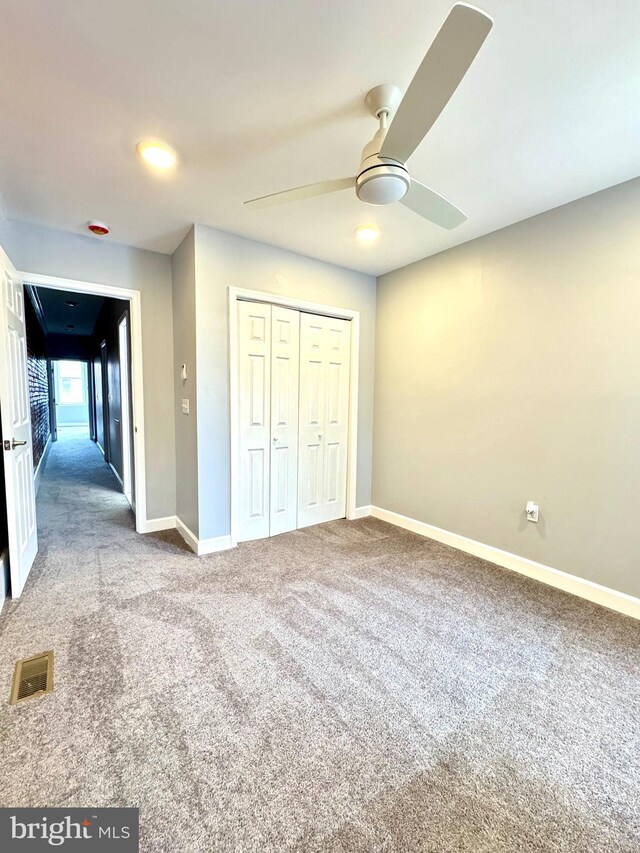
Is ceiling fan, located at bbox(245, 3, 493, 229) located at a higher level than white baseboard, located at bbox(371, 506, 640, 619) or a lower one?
higher

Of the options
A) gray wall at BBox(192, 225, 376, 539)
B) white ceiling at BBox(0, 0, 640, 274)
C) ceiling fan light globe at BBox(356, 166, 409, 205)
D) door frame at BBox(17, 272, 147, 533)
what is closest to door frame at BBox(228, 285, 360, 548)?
gray wall at BBox(192, 225, 376, 539)

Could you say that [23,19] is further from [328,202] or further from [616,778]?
[616,778]

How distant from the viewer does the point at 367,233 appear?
2844 millimetres

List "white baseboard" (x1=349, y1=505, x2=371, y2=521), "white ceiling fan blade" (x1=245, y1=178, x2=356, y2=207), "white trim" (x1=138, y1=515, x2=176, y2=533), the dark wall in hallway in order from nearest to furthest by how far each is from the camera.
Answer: "white ceiling fan blade" (x1=245, y1=178, x2=356, y2=207) → "white trim" (x1=138, y1=515, x2=176, y2=533) → "white baseboard" (x1=349, y1=505, x2=371, y2=521) → the dark wall in hallway

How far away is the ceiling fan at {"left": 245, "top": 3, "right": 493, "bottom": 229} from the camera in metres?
0.99

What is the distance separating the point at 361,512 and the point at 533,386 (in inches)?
82.8

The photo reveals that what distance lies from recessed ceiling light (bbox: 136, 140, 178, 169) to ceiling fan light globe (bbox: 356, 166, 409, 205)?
1087 mm

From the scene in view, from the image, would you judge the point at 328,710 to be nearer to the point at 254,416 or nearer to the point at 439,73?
the point at 254,416

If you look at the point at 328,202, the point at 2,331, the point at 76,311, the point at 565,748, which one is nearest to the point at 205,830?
the point at 565,748

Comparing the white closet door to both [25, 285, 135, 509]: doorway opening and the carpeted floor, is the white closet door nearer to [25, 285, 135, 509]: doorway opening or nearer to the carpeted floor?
the carpeted floor

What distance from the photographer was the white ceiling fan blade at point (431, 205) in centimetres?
164

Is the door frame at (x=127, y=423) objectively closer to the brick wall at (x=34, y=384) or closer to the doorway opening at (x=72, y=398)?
the brick wall at (x=34, y=384)

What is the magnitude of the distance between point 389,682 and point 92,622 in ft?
5.36

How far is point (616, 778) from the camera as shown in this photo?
50.6 inches
